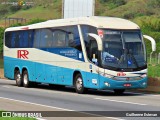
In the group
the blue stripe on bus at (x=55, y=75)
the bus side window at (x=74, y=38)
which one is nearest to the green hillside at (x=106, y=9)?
the blue stripe on bus at (x=55, y=75)

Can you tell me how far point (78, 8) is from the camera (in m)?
47.5

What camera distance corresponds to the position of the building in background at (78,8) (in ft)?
154

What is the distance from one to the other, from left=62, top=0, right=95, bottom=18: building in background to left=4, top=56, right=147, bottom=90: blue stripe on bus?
13548 millimetres

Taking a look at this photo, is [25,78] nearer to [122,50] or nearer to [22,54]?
[22,54]

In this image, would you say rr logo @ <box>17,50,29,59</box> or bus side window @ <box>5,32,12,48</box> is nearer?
rr logo @ <box>17,50,29,59</box>

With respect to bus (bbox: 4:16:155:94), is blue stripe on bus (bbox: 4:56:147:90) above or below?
below

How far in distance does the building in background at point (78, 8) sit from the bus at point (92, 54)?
1685 centimetres

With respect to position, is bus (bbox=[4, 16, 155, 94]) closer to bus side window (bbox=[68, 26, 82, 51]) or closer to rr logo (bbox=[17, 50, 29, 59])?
bus side window (bbox=[68, 26, 82, 51])

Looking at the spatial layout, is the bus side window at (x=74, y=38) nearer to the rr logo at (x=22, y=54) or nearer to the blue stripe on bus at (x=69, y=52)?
the blue stripe on bus at (x=69, y=52)

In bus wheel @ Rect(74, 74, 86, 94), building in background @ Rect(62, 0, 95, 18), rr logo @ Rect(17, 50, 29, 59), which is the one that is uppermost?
building in background @ Rect(62, 0, 95, 18)

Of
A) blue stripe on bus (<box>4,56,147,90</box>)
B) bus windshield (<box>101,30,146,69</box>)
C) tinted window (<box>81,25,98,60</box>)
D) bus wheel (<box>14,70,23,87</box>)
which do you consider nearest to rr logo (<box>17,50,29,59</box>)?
blue stripe on bus (<box>4,56,147,90</box>)

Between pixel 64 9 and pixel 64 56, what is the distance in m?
→ 20.7

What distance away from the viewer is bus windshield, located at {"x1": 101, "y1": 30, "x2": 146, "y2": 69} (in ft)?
79.9

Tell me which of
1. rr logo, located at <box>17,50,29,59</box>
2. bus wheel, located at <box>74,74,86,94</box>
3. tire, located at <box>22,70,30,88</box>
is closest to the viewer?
bus wheel, located at <box>74,74,86,94</box>
